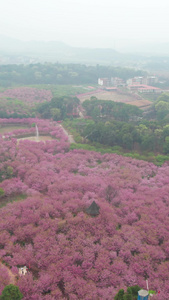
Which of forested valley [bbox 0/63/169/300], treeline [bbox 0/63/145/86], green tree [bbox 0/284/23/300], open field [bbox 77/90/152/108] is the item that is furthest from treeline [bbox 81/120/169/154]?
treeline [bbox 0/63/145/86]

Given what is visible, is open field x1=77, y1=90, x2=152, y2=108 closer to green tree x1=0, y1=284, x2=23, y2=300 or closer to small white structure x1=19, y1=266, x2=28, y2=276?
small white structure x1=19, y1=266, x2=28, y2=276

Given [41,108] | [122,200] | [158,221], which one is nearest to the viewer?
[158,221]

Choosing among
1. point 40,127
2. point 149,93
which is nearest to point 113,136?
point 40,127

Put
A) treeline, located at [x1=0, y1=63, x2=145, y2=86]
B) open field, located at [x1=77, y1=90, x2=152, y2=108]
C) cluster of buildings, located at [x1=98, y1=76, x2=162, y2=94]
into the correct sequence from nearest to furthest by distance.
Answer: open field, located at [x1=77, y1=90, x2=152, y2=108], cluster of buildings, located at [x1=98, y1=76, x2=162, y2=94], treeline, located at [x1=0, y1=63, x2=145, y2=86]

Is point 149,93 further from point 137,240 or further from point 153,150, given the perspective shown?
point 137,240

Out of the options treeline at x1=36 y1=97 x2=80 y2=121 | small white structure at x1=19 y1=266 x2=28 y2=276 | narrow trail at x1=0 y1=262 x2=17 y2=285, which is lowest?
small white structure at x1=19 y1=266 x2=28 y2=276

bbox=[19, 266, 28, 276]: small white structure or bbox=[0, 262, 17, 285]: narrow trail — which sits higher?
bbox=[0, 262, 17, 285]: narrow trail

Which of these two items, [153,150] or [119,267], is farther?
[153,150]
